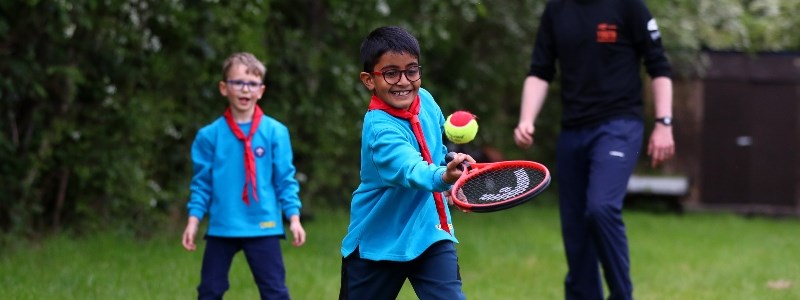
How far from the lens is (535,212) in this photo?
16359mm

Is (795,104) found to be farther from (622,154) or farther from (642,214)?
(622,154)

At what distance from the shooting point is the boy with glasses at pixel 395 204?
4406 mm

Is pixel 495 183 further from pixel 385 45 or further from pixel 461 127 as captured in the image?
pixel 385 45

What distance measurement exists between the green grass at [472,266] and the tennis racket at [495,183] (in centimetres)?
393

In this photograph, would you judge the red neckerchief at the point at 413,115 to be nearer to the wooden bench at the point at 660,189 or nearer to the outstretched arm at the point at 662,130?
the outstretched arm at the point at 662,130


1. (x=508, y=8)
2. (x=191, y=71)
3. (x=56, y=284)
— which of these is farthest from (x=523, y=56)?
(x=56, y=284)

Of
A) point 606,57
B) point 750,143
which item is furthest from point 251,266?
point 750,143

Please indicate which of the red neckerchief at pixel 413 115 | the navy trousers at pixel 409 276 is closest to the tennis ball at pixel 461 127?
the red neckerchief at pixel 413 115

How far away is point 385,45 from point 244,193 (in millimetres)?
1921

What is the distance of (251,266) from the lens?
607 centimetres

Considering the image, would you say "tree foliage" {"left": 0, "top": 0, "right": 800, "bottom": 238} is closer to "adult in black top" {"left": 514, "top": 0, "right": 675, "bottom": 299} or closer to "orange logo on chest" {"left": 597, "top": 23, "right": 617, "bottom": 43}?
"adult in black top" {"left": 514, "top": 0, "right": 675, "bottom": 299}

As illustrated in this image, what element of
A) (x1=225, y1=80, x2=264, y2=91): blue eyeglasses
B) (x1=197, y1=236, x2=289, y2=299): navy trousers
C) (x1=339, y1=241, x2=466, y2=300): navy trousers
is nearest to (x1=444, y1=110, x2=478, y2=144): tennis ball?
(x1=339, y1=241, x2=466, y2=300): navy trousers

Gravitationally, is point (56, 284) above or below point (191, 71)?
below

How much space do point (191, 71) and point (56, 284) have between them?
10.5ft
